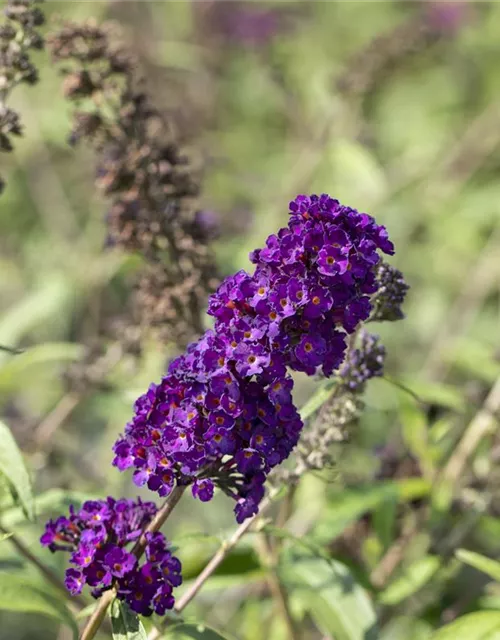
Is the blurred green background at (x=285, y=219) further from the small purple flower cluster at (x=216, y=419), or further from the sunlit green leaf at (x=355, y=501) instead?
the small purple flower cluster at (x=216, y=419)

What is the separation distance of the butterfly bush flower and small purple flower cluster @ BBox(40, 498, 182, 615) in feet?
0.46

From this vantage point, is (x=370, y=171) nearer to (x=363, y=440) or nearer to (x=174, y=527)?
(x=363, y=440)

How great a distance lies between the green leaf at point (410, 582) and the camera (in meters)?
2.54

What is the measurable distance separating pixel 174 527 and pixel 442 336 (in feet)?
5.72

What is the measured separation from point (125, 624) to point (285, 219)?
313 cm

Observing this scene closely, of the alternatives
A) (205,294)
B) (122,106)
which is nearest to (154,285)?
(205,294)

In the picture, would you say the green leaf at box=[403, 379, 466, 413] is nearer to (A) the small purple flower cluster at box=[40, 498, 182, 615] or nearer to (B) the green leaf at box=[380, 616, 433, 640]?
(B) the green leaf at box=[380, 616, 433, 640]

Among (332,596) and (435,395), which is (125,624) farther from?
(435,395)

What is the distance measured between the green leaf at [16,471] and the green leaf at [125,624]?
314 mm

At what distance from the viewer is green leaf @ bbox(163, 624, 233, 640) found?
1903 millimetres

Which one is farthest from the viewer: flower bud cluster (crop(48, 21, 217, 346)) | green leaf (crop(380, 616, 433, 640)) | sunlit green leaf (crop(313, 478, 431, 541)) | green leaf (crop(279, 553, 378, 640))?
green leaf (crop(380, 616, 433, 640))

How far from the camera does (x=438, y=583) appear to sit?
2801 millimetres

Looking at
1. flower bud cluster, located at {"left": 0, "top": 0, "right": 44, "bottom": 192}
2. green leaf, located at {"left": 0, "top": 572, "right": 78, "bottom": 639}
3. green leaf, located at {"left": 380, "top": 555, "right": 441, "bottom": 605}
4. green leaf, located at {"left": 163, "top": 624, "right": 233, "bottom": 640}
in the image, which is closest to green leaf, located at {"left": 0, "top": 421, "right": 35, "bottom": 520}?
green leaf, located at {"left": 0, "top": 572, "right": 78, "bottom": 639}

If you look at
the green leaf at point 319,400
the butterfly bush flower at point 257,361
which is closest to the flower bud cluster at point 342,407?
the green leaf at point 319,400
